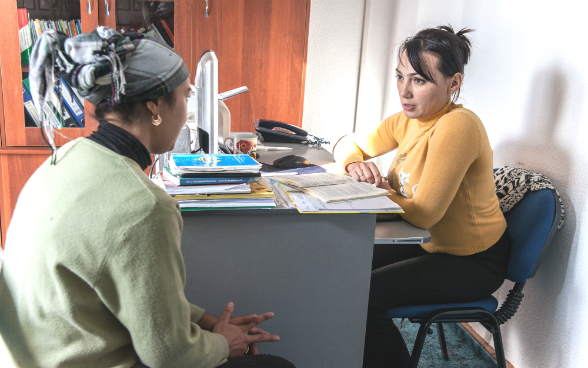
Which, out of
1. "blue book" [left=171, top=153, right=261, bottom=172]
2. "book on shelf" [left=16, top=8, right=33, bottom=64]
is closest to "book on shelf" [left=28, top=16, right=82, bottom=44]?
"book on shelf" [left=16, top=8, right=33, bottom=64]

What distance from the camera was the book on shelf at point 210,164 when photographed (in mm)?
1109

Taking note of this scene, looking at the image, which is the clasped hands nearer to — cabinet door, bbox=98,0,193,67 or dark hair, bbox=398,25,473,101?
dark hair, bbox=398,25,473,101

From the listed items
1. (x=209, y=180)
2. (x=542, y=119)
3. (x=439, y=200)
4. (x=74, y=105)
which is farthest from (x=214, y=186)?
(x=74, y=105)

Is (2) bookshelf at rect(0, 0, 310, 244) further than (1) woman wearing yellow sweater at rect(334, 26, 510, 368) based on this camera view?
Yes

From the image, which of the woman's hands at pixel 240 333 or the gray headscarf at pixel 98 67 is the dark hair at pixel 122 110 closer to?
the gray headscarf at pixel 98 67

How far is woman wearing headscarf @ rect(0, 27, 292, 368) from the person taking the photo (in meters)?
0.72

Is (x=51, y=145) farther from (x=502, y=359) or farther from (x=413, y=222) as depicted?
(x=502, y=359)

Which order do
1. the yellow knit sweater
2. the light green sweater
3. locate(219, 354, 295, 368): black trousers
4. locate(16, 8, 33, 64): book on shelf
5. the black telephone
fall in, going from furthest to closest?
locate(16, 8, 33, 64): book on shelf
the black telephone
the yellow knit sweater
locate(219, 354, 295, 368): black trousers
the light green sweater

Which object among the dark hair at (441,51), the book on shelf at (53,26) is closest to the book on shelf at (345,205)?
the dark hair at (441,51)

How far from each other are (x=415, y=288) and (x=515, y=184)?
530mm

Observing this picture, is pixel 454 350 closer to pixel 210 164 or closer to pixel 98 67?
pixel 210 164

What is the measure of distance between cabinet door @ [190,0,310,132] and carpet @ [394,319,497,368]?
5.54ft

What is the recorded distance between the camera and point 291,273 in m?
1.22

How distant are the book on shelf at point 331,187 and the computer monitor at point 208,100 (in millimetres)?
296
